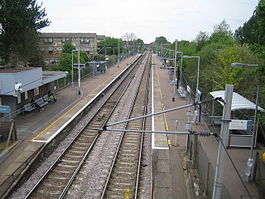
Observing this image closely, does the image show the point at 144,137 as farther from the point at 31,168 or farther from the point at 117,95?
the point at 117,95

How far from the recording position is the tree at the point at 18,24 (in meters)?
22.6

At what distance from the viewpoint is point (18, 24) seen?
2317 centimetres

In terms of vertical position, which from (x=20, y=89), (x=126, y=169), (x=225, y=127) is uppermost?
(x=225, y=127)

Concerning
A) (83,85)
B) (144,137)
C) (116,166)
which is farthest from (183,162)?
(83,85)

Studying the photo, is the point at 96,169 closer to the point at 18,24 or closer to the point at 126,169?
the point at 126,169

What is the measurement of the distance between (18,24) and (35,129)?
37.0ft

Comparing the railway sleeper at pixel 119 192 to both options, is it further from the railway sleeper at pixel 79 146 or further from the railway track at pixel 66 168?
the railway sleeper at pixel 79 146

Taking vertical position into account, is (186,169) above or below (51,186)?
above

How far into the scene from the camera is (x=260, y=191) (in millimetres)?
9469

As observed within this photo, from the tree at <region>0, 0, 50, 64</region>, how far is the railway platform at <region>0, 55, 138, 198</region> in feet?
20.1

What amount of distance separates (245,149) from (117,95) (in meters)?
18.4

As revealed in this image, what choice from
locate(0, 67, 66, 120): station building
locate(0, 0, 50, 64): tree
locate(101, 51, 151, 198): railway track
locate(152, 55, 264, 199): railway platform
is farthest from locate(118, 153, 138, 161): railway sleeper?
locate(0, 0, 50, 64): tree

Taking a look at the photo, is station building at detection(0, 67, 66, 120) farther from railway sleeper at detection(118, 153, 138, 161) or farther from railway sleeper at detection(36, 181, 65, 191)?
railway sleeper at detection(118, 153, 138, 161)

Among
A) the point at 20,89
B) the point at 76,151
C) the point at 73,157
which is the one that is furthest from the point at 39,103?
the point at 73,157
